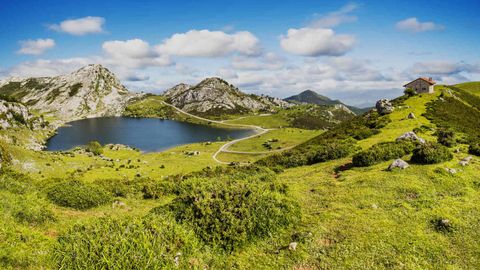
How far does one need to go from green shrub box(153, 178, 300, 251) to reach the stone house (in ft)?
335

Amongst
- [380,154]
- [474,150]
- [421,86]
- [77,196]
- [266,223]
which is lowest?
[77,196]

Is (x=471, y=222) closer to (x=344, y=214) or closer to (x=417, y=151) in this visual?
(x=344, y=214)

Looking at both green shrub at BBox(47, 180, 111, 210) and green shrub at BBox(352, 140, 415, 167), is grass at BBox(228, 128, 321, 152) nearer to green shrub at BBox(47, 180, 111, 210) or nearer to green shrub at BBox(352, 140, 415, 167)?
green shrub at BBox(352, 140, 415, 167)

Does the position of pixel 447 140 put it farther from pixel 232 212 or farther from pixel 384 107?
pixel 384 107

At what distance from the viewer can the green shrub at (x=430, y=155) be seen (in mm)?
29062

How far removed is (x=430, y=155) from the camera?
29.2 meters

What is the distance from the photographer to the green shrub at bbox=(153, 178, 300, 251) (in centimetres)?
1684

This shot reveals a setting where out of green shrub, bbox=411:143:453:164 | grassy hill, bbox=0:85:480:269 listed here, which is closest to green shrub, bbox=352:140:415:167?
grassy hill, bbox=0:85:480:269

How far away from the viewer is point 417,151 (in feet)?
99.5

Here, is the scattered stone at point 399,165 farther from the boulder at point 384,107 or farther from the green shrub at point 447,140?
the boulder at point 384,107

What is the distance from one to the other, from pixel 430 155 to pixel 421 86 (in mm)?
90034

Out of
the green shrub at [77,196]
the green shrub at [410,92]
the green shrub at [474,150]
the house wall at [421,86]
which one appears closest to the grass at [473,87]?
the house wall at [421,86]

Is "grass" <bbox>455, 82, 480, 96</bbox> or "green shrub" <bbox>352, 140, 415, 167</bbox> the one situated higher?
"grass" <bbox>455, 82, 480, 96</bbox>

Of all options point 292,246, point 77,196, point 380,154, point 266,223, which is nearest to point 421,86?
point 380,154
